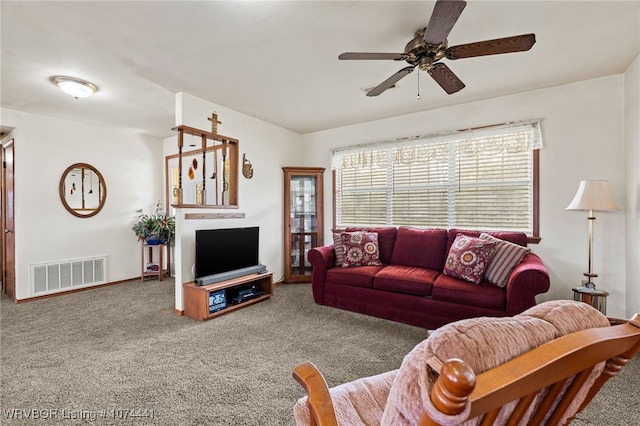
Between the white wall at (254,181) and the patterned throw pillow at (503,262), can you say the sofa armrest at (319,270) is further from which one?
the patterned throw pillow at (503,262)

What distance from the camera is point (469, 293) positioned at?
2.61m

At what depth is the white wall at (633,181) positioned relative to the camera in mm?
2512

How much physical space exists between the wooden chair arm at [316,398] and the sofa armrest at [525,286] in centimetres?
217

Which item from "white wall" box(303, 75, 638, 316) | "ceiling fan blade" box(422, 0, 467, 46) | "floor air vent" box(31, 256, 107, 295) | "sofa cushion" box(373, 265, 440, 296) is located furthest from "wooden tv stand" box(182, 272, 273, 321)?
"ceiling fan blade" box(422, 0, 467, 46)

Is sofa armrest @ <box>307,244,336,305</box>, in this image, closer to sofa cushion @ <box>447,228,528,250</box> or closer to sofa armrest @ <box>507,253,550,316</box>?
sofa cushion @ <box>447,228,528,250</box>

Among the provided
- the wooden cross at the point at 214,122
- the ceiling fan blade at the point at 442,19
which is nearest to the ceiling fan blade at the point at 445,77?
the ceiling fan blade at the point at 442,19

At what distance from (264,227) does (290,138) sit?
5.35 feet

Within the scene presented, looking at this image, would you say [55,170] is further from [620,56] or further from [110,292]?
[620,56]

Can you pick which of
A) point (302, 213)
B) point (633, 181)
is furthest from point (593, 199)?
point (302, 213)

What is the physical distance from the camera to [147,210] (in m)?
5.12

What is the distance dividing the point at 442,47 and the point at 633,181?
2.33 m

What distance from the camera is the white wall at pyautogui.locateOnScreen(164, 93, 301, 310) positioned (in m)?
3.26

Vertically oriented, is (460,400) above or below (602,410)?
above

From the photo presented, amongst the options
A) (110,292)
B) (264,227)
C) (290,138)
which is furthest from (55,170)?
(290,138)
